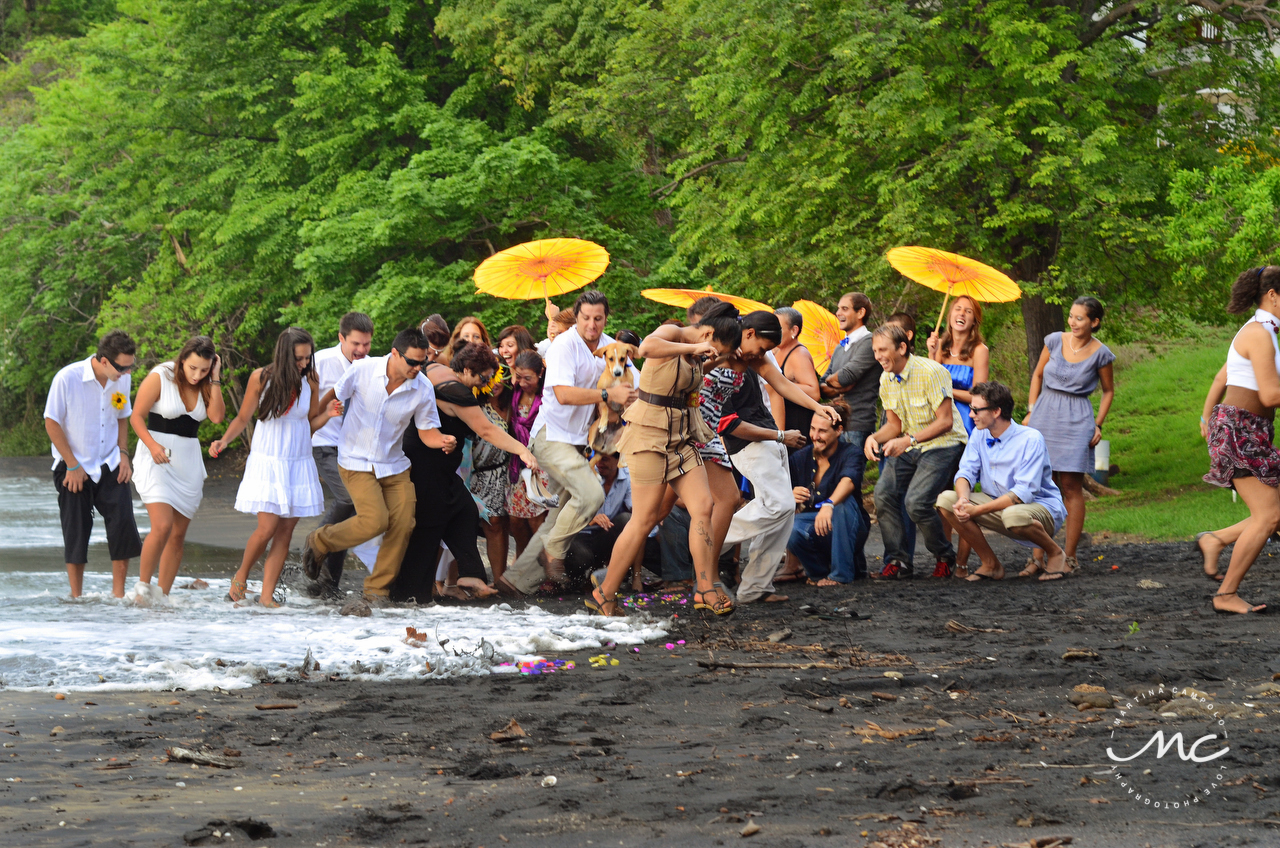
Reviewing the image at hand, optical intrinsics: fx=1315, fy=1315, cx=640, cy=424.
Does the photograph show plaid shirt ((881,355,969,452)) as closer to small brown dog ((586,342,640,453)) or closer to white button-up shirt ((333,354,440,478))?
small brown dog ((586,342,640,453))

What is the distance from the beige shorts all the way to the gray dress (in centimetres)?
77

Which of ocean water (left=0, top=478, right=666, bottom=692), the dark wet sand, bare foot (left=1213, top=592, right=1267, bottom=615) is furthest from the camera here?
bare foot (left=1213, top=592, right=1267, bottom=615)

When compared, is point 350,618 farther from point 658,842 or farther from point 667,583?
point 658,842

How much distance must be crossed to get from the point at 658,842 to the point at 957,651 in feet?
11.3

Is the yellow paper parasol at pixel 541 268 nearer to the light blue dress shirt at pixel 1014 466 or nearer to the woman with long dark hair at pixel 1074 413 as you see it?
the light blue dress shirt at pixel 1014 466

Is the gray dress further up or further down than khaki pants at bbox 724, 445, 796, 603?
further up

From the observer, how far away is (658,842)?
3.93 m

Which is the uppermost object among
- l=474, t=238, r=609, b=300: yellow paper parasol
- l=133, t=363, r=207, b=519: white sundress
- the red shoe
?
l=474, t=238, r=609, b=300: yellow paper parasol

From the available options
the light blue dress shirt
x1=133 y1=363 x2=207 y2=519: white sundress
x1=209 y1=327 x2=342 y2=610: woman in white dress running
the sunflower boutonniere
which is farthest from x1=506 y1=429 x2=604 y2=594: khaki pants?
the light blue dress shirt

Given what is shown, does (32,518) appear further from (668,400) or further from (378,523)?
(668,400)

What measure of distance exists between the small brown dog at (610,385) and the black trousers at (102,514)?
3403mm

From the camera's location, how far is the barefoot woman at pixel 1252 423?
7.50 metres

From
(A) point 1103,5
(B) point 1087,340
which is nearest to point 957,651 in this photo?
(B) point 1087,340

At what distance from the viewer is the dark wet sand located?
13.3ft
